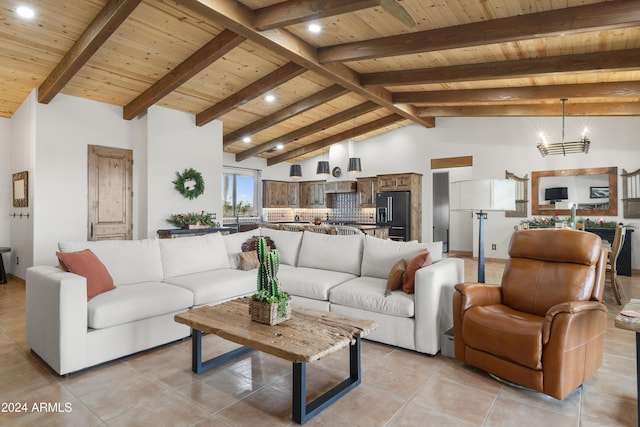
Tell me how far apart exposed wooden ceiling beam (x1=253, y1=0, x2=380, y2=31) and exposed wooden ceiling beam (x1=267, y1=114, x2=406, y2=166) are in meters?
5.25

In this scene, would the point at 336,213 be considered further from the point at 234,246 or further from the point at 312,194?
the point at 234,246

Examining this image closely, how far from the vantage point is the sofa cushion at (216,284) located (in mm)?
3404

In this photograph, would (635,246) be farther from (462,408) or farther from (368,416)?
(368,416)

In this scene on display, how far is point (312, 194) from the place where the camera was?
36.7 feet

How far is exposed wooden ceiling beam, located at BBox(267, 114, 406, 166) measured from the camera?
8734mm

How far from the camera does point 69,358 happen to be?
2545 millimetres

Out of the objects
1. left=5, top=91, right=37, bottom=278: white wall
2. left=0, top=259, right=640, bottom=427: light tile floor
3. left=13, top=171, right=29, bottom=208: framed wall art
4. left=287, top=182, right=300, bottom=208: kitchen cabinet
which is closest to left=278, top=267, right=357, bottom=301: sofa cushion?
left=0, top=259, right=640, bottom=427: light tile floor

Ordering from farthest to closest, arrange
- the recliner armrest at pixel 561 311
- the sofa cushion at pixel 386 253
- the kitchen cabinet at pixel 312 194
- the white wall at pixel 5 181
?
1. the kitchen cabinet at pixel 312 194
2. the white wall at pixel 5 181
3. the sofa cushion at pixel 386 253
4. the recliner armrest at pixel 561 311

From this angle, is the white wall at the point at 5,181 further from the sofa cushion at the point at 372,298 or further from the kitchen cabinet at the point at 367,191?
the kitchen cabinet at the point at 367,191

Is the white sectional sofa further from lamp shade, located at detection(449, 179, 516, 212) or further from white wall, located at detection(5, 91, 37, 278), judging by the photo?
white wall, located at detection(5, 91, 37, 278)

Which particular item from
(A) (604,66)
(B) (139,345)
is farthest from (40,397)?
(A) (604,66)

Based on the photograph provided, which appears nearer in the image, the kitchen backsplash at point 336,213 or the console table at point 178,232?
the console table at point 178,232

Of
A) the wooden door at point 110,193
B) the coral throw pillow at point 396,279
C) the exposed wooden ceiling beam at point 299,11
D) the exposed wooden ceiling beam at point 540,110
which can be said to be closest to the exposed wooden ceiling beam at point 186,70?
the exposed wooden ceiling beam at point 299,11

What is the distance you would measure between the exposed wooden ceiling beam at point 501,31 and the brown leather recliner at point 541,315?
202 centimetres
